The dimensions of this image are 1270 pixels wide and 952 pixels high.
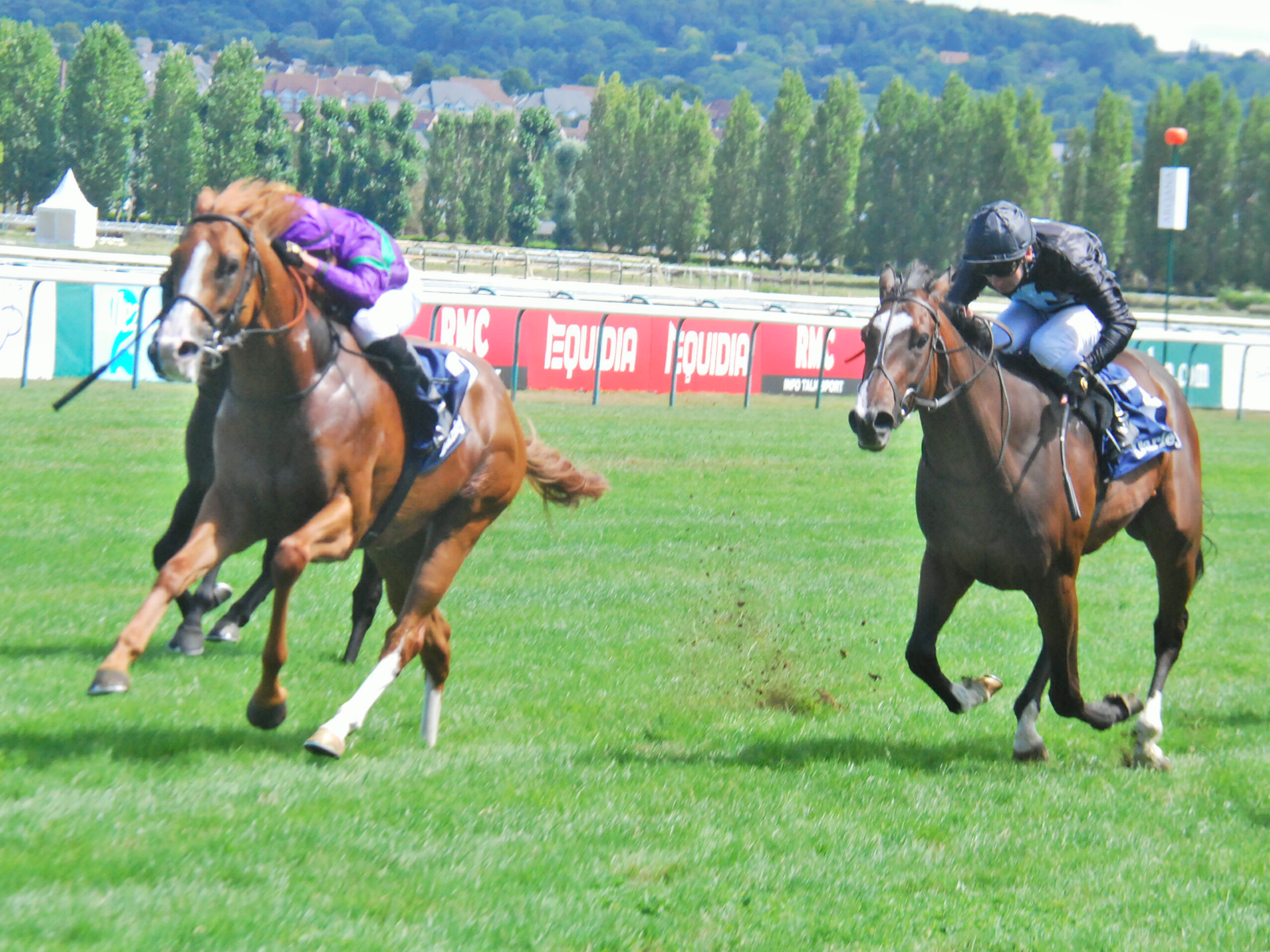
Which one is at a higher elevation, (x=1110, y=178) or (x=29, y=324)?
(x=1110, y=178)

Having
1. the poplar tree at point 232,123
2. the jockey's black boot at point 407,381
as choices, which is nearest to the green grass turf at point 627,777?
the jockey's black boot at point 407,381

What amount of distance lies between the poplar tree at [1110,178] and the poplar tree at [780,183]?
13.8m

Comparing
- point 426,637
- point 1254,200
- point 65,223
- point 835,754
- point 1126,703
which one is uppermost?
point 1254,200

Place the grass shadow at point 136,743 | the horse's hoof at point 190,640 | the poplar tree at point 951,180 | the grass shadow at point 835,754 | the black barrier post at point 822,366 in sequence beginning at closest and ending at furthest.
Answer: the grass shadow at point 136,743, the grass shadow at point 835,754, the horse's hoof at point 190,640, the black barrier post at point 822,366, the poplar tree at point 951,180

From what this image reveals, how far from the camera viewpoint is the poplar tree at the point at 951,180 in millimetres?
67812

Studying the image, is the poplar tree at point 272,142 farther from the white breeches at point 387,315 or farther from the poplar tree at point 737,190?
the white breeches at point 387,315

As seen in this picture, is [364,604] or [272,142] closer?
[364,604]

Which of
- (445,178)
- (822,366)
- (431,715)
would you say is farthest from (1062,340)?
(445,178)

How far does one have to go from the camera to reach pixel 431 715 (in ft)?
18.5

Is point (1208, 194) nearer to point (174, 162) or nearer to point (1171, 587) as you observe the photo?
point (174, 162)

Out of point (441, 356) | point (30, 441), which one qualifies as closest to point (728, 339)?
point (30, 441)

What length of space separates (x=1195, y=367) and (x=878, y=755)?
2184 cm

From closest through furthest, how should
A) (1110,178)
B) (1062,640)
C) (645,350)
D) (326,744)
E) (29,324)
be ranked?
(326,744), (1062,640), (29,324), (645,350), (1110,178)

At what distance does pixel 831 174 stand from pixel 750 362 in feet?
167
